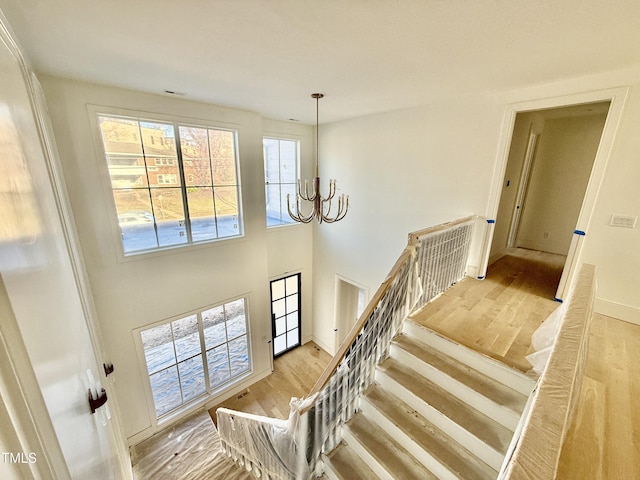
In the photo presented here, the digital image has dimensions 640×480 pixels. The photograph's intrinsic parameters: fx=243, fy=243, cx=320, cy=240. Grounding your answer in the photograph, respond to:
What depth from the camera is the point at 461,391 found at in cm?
189

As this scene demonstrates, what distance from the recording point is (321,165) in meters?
5.16

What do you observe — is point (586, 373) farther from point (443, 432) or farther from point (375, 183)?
point (375, 183)

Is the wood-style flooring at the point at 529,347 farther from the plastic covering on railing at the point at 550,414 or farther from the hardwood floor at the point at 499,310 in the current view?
the plastic covering on railing at the point at 550,414

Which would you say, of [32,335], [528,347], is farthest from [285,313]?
[32,335]

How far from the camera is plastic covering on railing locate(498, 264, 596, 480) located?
75cm

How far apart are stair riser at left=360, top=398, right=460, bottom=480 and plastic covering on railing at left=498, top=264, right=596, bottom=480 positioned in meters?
0.81

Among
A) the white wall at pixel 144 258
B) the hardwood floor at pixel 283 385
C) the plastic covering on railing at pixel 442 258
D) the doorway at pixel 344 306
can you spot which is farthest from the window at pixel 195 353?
the plastic covering on railing at pixel 442 258

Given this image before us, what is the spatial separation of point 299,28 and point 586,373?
3215 millimetres

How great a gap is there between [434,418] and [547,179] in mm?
4740

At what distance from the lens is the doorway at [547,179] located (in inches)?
147

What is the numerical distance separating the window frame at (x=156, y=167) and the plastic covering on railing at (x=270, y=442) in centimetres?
229

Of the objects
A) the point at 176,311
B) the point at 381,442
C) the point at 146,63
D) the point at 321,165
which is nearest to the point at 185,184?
the point at 146,63

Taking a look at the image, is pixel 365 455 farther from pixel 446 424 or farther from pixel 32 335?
pixel 32 335

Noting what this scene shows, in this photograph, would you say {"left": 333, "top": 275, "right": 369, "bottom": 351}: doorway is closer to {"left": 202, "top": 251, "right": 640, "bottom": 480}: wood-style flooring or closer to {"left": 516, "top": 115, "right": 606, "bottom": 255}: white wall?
{"left": 202, "top": 251, "right": 640, "bottom": 480}: wood-style flooring
